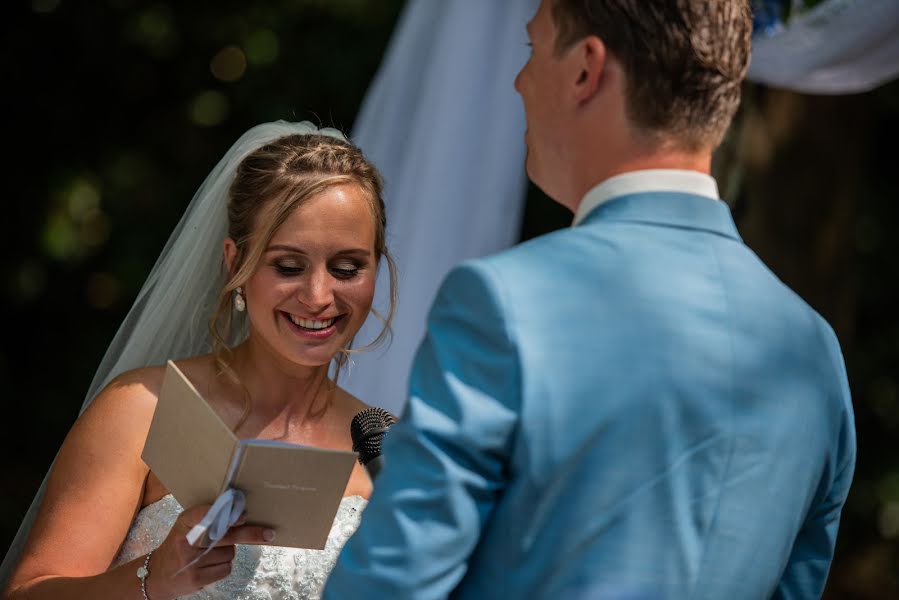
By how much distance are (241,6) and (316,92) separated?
2.34 feet

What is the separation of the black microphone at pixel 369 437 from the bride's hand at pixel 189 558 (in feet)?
0.82

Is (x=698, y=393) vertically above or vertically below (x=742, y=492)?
above

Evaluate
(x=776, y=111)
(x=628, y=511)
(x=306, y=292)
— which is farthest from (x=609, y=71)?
(x=776, y=111)

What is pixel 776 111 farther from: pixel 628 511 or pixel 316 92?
pixel 628 511

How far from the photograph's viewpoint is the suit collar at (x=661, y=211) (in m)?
1.73

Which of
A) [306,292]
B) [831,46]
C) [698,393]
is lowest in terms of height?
[306,292]

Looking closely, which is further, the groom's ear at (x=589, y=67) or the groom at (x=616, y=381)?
the groom's ear at (x=589, y=67)

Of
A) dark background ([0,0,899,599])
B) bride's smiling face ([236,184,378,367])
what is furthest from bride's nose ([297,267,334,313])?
dark background ([0,0,899,599])

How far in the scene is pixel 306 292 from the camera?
115 inches

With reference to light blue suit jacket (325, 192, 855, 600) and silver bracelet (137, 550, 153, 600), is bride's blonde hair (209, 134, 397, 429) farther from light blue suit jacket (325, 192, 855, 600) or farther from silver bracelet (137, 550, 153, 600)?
light blue suit jacket (325, 192, 855, 600)

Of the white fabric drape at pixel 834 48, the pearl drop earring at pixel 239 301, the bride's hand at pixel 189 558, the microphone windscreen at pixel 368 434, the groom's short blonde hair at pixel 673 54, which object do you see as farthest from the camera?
the white fabric drape at pixel 834 48

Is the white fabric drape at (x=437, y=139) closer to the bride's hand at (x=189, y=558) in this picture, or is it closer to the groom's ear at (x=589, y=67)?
the bride's hand at (x=189, y=558)

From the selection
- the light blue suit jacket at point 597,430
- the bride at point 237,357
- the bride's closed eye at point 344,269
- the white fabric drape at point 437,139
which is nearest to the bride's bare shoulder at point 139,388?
the bride at point 237,357

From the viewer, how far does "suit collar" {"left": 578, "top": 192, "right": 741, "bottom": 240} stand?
5.69 ft
